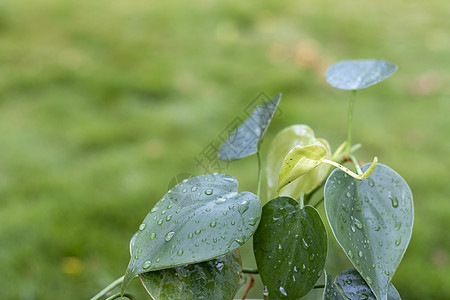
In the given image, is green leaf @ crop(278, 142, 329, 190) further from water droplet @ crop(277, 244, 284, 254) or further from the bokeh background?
the bokeh background

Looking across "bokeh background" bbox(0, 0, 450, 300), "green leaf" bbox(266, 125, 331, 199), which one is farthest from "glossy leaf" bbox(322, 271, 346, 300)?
"bokeh background" bbox(0, 0, 450, 300)

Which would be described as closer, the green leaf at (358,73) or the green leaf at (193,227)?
the green leaf at (193,227)

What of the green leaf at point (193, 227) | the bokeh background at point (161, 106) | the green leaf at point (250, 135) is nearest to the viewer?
the green leaf at point (193, 227)

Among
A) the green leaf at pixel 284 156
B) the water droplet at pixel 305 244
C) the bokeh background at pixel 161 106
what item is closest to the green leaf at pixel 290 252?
the water droplet at pixel 305 244

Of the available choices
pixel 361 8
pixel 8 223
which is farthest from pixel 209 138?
pixel 361 8

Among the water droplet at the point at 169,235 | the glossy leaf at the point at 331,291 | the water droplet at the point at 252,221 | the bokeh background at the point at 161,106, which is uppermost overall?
the water droplet at the point at 252,221

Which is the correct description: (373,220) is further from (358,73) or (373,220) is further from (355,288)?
(358,73)

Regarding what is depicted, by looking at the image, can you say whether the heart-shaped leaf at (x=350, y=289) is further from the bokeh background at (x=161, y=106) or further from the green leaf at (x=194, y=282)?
the bokeh background at (x=161, y=106)
